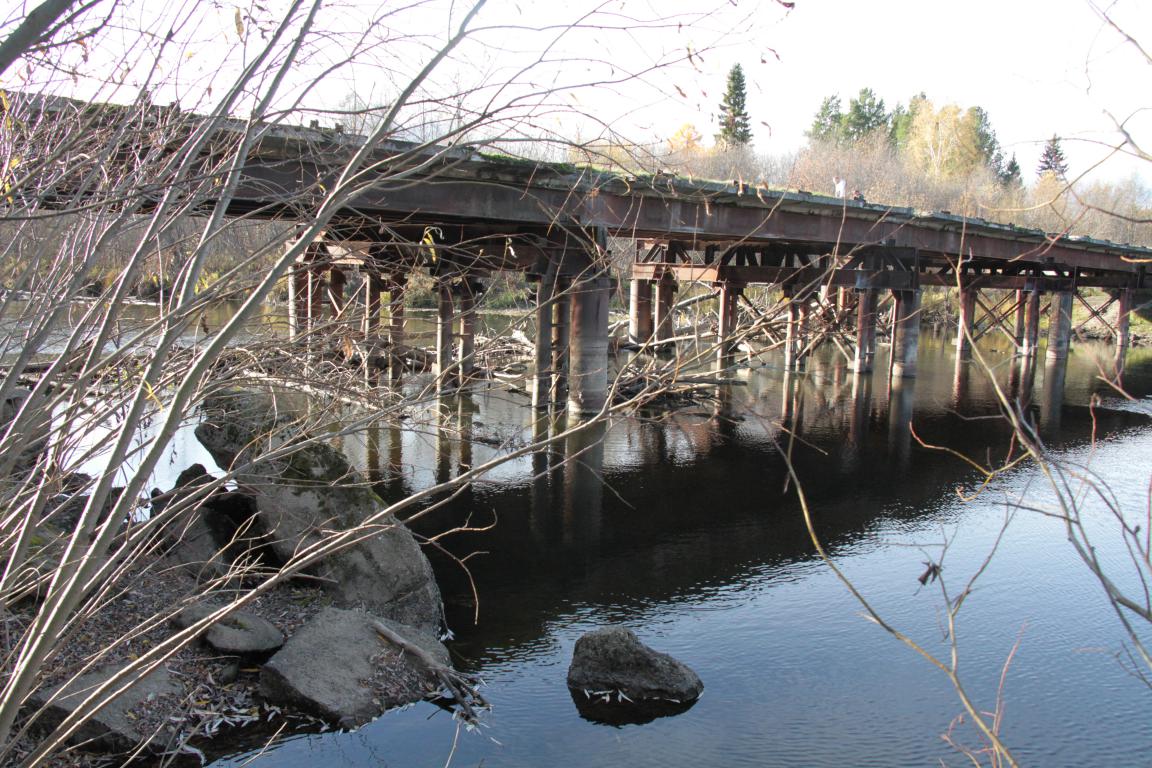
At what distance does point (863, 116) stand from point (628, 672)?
78.6m

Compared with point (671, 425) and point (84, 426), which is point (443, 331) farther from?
point (84, 426)

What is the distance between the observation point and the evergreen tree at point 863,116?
255ft

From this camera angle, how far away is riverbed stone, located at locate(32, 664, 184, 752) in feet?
17.5

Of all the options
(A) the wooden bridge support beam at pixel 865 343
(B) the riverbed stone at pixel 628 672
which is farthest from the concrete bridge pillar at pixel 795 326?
(A) the wooden bridge support beam at pixel 865 343

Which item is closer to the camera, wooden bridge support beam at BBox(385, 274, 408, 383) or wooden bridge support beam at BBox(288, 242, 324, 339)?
wooden bridge support beam at BBox(288, 242, 324, 339)

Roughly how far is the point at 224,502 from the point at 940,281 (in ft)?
77.8

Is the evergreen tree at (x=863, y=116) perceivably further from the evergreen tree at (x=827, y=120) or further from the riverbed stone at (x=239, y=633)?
the riverbed stone at (x=239, y=633)

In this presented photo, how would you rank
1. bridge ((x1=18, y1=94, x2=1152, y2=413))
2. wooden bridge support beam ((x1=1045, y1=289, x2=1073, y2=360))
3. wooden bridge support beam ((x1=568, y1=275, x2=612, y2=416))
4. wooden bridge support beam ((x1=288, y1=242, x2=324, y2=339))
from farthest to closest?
wooden bridge support beam ((x1=1045, y1=289, x2=1073, y2=360))
wooden bridge support beam ((x1=568, y1=275, x2=612, y2=416))
bridge ((x1=18, y1=94, x2=1152, y2=413))
wooden bridge support beam ((x1=288, y1=242, x2=324, y2=339))

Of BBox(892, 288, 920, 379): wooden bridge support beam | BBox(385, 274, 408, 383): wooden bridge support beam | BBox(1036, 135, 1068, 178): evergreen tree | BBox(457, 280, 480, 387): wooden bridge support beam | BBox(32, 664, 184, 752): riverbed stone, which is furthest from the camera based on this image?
BBox(892, 288, 920, 379): wooden bridge support beam

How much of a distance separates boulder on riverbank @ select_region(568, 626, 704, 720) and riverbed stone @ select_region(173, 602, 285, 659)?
2172 millimetres

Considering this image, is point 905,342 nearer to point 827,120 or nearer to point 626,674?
point 626,674

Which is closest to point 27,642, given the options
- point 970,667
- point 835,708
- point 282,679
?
point 282,679

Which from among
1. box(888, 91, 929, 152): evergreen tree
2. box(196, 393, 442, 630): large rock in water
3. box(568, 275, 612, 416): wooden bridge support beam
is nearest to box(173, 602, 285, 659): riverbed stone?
box(196, 393, 442, 630): large rock in water

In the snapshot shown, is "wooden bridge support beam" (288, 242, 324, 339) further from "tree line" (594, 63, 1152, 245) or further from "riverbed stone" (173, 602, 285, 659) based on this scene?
"tree line" (594, 63, 1152, 245)
